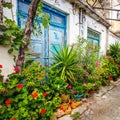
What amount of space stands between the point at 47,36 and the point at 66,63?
1114 mm

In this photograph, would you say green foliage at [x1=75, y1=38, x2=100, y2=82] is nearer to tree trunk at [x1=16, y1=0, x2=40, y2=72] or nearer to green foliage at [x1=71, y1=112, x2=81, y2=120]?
green foliage at [x1=71, y1=112, x2=81, y2=120]

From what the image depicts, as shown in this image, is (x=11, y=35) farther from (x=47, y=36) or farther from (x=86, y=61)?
(x=86, y=61)

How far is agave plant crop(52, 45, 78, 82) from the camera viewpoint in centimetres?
500

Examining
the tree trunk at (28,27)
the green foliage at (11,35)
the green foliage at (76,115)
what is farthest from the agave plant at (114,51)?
the green foliage at (11,35)

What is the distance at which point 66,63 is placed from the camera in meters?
5.08

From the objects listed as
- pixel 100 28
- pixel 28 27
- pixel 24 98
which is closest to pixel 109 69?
pixel 100 28

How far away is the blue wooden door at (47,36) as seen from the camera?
462 centimetres

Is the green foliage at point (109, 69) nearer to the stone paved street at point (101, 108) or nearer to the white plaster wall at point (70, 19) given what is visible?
the stone paved street at point (101, 108)

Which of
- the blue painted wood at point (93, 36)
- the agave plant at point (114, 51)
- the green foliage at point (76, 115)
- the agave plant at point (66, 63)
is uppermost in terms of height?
the blue painted wood at point (93, 36)

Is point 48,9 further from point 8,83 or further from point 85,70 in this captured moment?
point 8,83

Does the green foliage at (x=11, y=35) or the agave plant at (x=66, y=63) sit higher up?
the green foliage at (x=11, y=35)

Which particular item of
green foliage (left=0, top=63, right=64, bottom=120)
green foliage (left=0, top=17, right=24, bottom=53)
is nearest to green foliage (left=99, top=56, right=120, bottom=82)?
green foliage (left=0, top=63, right=64, bottom=120)

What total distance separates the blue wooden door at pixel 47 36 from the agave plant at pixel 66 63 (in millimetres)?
391

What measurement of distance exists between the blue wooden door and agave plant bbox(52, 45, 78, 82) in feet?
1.28
